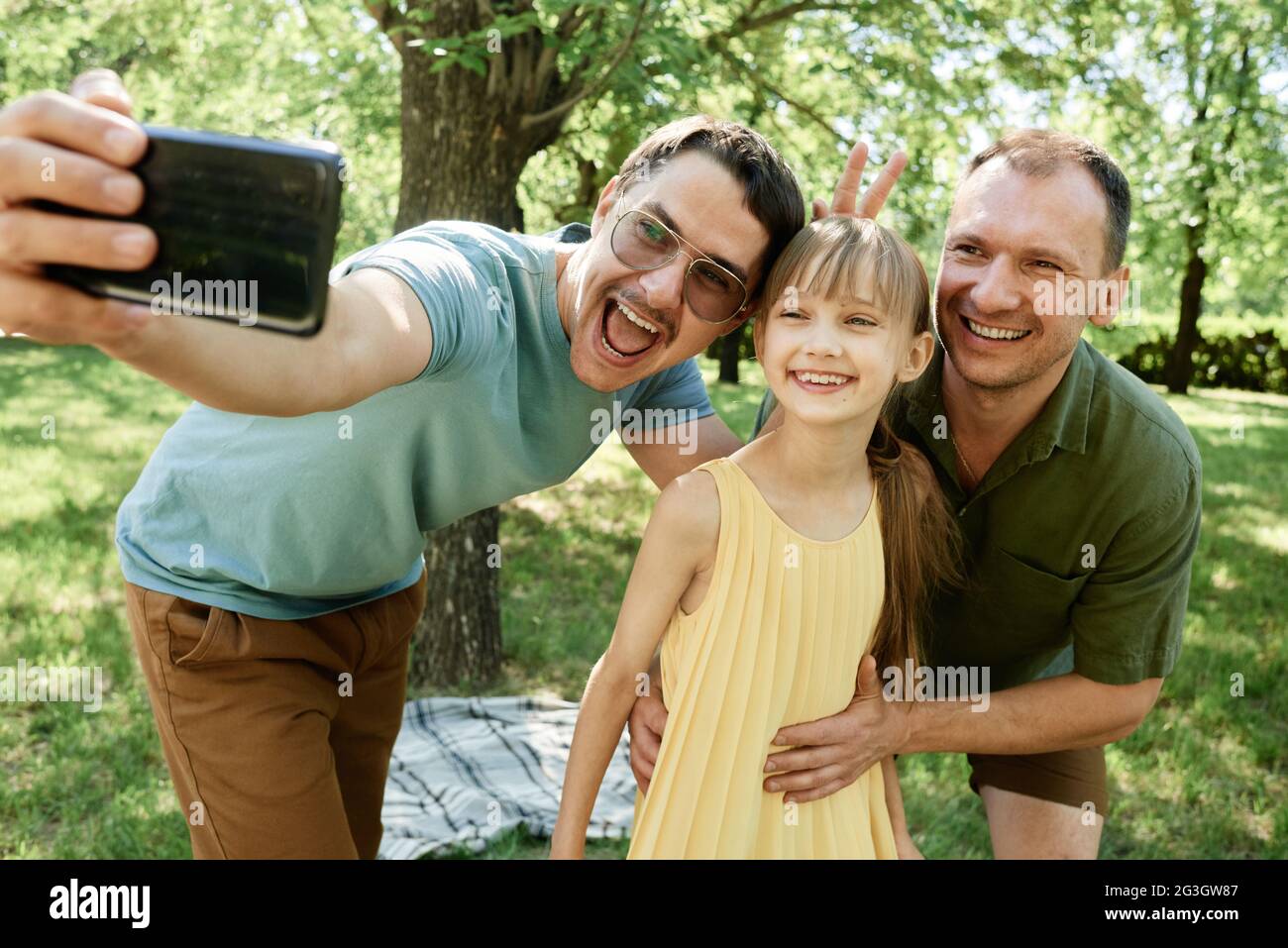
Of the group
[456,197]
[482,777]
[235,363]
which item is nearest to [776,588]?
[235,363]

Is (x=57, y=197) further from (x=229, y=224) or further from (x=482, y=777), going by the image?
(x=482, y=777)

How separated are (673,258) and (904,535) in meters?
0.81

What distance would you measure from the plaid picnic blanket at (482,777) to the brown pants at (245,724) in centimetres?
140

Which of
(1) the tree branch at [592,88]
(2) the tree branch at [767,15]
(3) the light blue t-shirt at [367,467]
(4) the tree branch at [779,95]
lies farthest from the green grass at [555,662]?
(2) the tree branch at [767,15]

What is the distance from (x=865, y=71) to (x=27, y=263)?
5.83 metres

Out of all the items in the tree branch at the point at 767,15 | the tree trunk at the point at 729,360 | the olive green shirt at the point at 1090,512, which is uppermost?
the tree branch at the point at 767,15

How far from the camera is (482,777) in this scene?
4465 millimetres

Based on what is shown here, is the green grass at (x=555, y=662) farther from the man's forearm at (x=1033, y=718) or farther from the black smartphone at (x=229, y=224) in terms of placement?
the black smartphone at (x=229, y=224)

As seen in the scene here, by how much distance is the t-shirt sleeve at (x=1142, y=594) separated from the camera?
266 cm

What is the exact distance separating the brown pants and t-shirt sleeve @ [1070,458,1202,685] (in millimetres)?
1971

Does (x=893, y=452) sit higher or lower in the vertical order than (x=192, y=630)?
higher

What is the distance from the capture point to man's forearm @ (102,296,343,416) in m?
1.26
